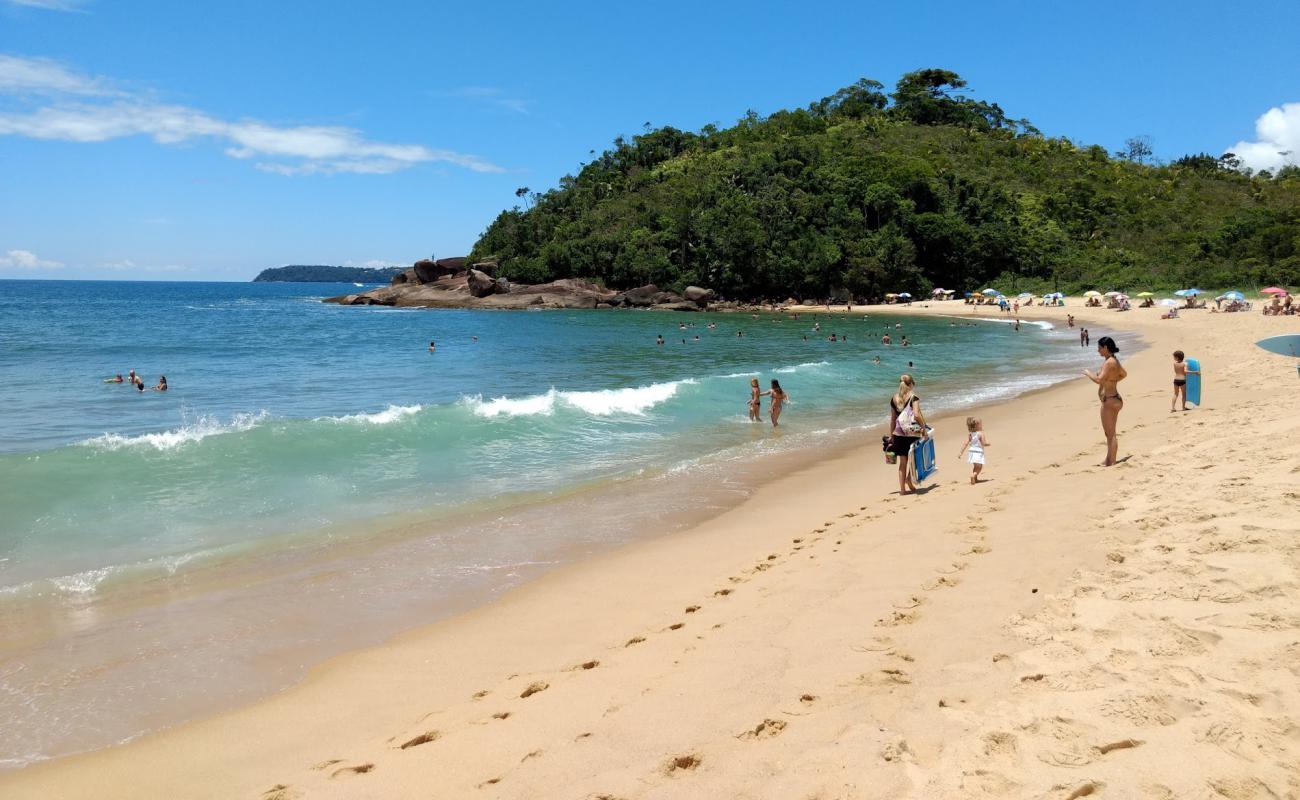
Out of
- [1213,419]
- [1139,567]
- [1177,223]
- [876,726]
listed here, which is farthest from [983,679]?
[1177,223]

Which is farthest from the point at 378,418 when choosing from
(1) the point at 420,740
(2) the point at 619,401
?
(1) the point at 420,740

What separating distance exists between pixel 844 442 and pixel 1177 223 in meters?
82.7

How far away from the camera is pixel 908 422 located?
9.78 m

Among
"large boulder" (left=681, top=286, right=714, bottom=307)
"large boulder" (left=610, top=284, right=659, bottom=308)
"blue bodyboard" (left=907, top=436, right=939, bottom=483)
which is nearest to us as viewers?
"blue bodyboard" (left=907, top=436, right=939, bottom=483)

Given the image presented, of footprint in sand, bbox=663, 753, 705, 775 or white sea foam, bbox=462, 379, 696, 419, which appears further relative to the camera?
white sea foam, bbox=462, 379, 696, 419

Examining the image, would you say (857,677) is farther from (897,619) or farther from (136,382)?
(136,382)

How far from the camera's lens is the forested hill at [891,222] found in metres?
71.8

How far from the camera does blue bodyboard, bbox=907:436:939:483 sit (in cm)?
1001

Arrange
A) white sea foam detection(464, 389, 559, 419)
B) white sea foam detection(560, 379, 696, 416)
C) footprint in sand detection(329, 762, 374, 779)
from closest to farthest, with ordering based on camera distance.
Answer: footprint in sand detection(329, 762, 374, 779), white sea foam detection(464, 389, 559, 419), white sea foam detection(560, 379, 696, 416)

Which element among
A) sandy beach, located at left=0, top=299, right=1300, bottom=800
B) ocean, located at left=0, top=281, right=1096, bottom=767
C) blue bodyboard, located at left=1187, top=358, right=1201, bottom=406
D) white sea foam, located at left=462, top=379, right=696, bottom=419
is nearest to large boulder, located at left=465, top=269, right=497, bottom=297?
ocean, located at left=0, top=281, right=1096, bottom=767

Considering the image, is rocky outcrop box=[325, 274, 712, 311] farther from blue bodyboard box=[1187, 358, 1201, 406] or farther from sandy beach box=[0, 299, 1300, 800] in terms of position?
sandy beach box=[0, 299, 1300, 800]

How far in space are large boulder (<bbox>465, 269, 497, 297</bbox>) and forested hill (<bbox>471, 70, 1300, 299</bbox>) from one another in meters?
3.78

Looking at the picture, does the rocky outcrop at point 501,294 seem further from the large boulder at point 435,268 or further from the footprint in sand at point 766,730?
the footprint in sand at point 766,730

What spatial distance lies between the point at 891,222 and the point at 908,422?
71.9m
